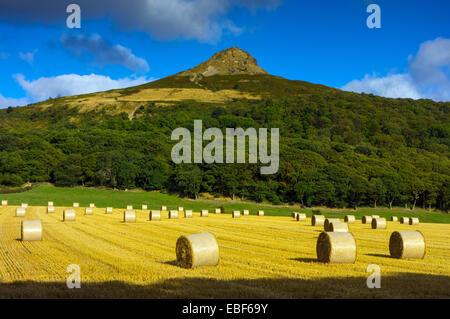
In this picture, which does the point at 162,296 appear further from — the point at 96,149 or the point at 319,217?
the point at 96,149

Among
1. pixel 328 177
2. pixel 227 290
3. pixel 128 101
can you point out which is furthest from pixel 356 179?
pixel 128 101

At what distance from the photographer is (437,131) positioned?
13162 cm

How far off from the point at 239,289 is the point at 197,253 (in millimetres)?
3586

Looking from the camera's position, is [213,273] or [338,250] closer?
[213,273]

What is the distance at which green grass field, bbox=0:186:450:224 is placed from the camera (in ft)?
212

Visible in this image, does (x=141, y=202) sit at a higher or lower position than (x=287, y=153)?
lower

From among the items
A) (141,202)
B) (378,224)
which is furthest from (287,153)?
(378,224)

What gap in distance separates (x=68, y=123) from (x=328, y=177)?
100083 millimetres

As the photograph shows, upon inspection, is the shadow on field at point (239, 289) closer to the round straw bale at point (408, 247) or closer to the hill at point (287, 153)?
the round straw bale at point (408, 247)

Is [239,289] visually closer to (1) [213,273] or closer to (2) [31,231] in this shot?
(1) [213,273]

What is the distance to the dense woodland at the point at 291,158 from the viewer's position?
85375mm

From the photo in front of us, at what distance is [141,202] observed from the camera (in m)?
71.8

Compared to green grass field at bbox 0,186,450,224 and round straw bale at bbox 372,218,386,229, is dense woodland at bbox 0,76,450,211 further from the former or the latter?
round straw bale at bbox 372,218,386,229

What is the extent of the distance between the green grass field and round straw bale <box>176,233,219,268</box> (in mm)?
46971
